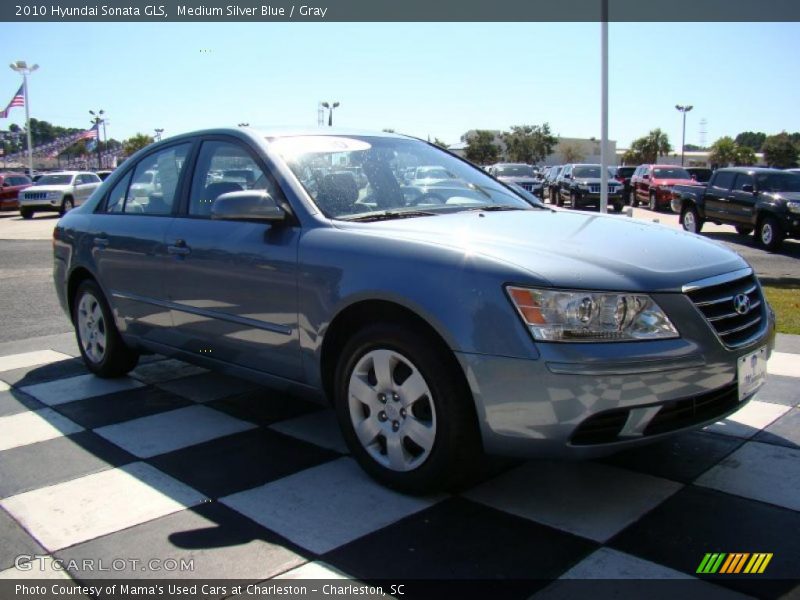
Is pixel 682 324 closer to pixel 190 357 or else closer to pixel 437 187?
pixel 437 187

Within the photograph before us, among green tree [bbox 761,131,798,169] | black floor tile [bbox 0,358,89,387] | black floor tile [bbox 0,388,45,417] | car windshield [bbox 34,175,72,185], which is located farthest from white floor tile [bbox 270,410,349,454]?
green tree [bbox 761,131,798,169]

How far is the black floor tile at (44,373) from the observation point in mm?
5320

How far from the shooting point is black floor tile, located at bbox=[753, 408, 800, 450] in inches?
146

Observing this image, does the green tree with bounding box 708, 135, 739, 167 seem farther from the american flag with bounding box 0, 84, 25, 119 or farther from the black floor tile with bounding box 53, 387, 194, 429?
the black floor tile with bounding box 53, 387, 194, 429

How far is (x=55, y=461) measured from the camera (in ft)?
12.3

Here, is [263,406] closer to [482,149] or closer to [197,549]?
[197,549]

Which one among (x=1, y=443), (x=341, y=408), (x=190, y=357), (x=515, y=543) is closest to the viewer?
(x=515, y=543)

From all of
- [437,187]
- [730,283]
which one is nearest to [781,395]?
[730,283]

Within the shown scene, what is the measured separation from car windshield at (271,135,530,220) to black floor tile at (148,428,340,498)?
1.24m

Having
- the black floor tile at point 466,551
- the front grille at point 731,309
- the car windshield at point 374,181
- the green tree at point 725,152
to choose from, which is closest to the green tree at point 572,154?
the green tree at point 725,152

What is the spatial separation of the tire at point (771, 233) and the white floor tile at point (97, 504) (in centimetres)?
1421

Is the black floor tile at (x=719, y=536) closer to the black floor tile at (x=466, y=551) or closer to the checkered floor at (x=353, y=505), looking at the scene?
the checkered floor at (x=353, y=505)

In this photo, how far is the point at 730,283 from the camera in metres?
3.12

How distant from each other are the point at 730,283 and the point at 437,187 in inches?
65.3
